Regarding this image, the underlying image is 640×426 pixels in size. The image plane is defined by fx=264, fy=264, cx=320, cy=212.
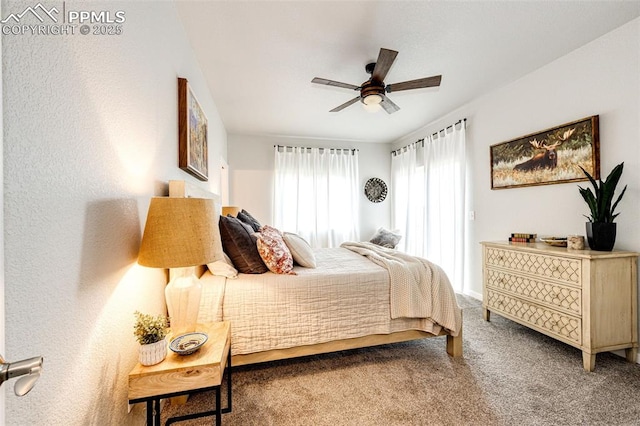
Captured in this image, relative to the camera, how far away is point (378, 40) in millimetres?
2141

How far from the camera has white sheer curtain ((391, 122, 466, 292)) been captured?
3.69 metres

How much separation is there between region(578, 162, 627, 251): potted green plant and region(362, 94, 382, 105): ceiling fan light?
1.77 metres

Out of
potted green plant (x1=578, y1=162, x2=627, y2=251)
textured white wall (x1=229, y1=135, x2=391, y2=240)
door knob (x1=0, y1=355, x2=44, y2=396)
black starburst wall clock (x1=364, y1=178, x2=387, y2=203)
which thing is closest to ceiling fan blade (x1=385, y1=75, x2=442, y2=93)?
potted green plant (x1=578, y1=162, x2=627, y2=251)

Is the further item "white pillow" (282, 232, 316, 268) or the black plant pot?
"white pillow" (282, 232, 316, 268)

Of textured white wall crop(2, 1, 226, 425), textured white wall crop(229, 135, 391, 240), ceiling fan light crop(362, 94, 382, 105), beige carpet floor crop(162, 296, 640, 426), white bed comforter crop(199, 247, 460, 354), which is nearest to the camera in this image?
textured white wall crop(2, 1, 226, 425)

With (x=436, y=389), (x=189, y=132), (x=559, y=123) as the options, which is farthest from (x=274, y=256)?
Result: (x=559, y=123)

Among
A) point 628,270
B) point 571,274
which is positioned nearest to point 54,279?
point 571,274

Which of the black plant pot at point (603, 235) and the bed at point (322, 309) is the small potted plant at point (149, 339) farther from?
the black plant pot at point (603, 235)

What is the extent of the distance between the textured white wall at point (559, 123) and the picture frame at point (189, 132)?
3.27 m

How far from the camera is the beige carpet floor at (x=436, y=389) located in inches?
58.2

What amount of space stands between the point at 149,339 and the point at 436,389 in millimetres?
1693

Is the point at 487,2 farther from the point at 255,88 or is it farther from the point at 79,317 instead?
the point at 79,317

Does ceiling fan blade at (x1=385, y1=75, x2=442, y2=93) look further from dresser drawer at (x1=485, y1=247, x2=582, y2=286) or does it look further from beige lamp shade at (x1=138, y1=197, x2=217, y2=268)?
beige lamp shade at (x1=138, y1=197, x2=217, y2=268)

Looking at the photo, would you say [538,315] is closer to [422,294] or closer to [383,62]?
[422,294]
